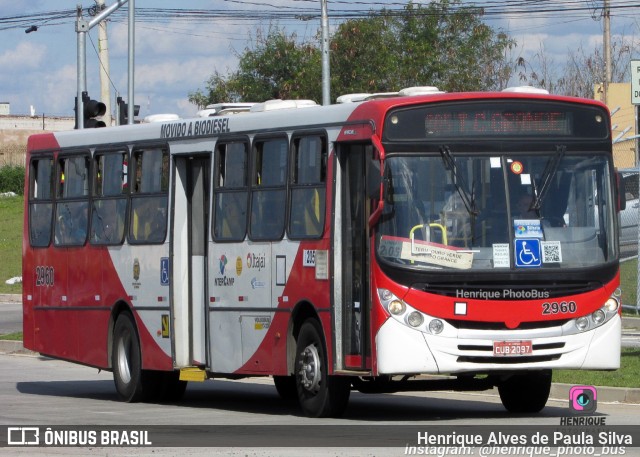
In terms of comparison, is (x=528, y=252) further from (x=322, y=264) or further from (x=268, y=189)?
(x=268, y=189)

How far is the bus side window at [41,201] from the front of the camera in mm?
19797

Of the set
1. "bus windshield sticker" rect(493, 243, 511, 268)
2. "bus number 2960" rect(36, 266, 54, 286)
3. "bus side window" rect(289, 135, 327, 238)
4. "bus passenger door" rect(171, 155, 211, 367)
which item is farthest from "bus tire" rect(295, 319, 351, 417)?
"bus number 2960" rect(36, 266, 54, 286)

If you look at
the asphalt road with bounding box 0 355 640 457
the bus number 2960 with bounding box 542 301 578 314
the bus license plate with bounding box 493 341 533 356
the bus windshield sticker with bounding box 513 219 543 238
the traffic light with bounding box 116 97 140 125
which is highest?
the traffic light with bounding box 116 97 140 125

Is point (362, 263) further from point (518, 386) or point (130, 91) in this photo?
point (130, 91)

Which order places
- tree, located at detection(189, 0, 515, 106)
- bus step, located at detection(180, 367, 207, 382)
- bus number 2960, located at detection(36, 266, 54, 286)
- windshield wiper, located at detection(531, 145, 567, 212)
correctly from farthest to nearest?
tree, located at detection(189, 0, 515, 106) → bus number 2960, located at detection(36, 266, 54, 286) → bus step, located at detection(180, 367, 207, 382) → windshield wiper, located at detection(531, 145, 567, 212)

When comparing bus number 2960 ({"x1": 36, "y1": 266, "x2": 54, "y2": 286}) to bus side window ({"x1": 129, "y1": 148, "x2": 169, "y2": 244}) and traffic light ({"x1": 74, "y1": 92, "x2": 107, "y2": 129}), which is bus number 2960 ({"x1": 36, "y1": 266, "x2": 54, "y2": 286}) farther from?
traffic light ({"x1": 74, "y1": 92, "x2": 107, "y2": 129})

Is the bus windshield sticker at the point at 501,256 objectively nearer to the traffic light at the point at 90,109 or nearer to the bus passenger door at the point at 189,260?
Answer: the bus passenger door at the point at 189,260

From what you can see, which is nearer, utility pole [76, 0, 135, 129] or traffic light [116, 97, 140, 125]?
utility pole [76, 0, 135, 129]

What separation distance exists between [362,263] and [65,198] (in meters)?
6.42

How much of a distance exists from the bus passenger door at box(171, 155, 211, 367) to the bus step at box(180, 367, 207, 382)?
77mm

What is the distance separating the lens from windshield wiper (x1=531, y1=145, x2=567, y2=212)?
13.8m

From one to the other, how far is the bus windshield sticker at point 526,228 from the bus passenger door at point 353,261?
1.35m

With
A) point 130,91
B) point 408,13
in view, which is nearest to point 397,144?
point 130,91

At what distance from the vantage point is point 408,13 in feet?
161
